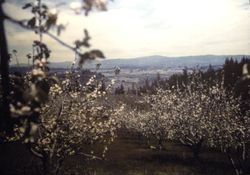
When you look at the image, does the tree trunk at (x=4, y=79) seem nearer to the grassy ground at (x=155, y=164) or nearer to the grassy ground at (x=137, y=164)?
the grassy ground at (x=137, y=164)

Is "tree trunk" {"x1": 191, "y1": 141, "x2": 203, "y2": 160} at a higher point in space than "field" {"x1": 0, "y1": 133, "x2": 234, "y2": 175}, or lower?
higher

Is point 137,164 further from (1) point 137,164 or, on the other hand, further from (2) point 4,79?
(2) point 4,79

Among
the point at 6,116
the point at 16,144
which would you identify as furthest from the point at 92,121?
the point at 16,144

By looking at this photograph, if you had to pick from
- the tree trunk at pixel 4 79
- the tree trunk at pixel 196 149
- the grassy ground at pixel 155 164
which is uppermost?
the tree trunk at pixel 4 79

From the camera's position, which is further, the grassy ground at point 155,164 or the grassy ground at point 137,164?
the grassy ground at point 155,164

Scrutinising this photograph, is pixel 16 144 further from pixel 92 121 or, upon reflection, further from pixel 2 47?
pixel 2 47

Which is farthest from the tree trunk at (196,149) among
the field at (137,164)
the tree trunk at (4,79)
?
the tree trunk at (4,79)

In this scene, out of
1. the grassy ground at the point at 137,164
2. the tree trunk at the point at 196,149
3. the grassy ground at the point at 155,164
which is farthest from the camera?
the tree trunk at the point at 196,149

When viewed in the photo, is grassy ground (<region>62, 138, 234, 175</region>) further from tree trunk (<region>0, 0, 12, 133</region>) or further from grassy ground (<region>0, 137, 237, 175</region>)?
tree trunk (<region>0, 0, 12, 133</region>)

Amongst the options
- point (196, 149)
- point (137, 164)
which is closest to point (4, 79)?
point (196, 149)

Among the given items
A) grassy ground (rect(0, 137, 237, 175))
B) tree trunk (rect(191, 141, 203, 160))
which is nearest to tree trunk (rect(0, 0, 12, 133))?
grassy ground (rect(0, 137, 237, 175))

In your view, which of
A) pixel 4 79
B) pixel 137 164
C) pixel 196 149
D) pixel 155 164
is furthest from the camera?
pixel 137 164

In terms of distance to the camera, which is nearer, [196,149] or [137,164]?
[196,149]
